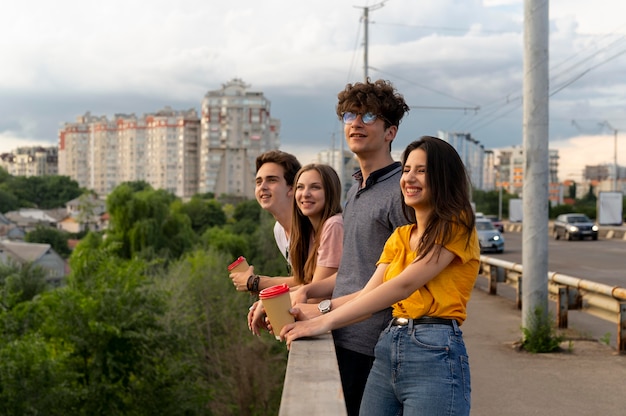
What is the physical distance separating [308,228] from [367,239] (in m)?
0.73

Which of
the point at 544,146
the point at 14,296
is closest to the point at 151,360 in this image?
the point at 14,296

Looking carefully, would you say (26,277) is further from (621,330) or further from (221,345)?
(621,330)

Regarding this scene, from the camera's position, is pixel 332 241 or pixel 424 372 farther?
pixel 332 241

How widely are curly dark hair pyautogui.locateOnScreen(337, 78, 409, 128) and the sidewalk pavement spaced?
3099 millimetres

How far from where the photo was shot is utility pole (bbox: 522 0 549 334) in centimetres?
918

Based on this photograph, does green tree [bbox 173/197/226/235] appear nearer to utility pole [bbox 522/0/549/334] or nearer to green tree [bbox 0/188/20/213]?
green tree [bbox 0/188/20/213]

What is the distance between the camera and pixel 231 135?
183 m

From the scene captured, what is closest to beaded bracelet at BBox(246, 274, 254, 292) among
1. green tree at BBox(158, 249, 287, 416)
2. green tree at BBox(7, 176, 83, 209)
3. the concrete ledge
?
the concrete ledge

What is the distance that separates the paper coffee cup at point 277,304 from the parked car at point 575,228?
43.6m

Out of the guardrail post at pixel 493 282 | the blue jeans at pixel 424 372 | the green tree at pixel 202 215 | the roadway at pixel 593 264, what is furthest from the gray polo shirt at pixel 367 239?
the green tree at pixel 202 215

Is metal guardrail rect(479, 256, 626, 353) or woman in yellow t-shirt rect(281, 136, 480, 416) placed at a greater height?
woman in yellow t-shirt rect(281, 136, 480, 416)

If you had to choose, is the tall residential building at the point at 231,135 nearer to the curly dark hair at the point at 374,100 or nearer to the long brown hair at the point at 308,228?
the long brown hair at the point at 308,228

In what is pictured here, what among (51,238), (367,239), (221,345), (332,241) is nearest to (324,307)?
(367,239)

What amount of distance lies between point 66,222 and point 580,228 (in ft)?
479
